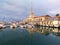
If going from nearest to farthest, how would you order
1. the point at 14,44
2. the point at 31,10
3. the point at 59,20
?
the point at 14,44 < the point at 59,20 < the point at 31,10

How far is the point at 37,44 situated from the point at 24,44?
6.32 ft

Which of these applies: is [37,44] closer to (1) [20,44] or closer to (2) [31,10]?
(1) [20,44]

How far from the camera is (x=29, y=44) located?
77.3ft

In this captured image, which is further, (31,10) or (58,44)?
(31,10)

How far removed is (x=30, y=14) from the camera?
411 feet

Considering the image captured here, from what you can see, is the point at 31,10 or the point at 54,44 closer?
the point at 54,44

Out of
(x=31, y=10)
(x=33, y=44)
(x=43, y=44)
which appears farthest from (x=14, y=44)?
(x=31, y=10)

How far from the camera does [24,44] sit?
77.0 ft

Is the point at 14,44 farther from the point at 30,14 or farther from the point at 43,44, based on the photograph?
the point at 30,14

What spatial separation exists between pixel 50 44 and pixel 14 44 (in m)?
5.28

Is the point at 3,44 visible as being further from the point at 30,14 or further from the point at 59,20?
the point at 30,14

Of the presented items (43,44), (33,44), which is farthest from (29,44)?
(43,44)

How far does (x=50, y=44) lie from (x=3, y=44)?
689 centimetres

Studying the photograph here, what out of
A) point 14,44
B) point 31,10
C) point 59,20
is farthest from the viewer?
point 31,10
